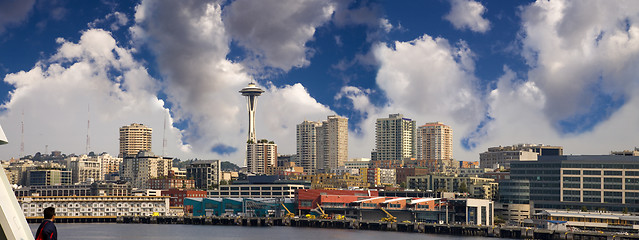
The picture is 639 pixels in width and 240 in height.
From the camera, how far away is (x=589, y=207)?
138 m

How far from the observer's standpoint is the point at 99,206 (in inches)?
6467

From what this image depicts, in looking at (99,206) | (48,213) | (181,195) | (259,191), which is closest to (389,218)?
(259,191)

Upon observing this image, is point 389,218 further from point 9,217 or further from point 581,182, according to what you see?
point 9,217

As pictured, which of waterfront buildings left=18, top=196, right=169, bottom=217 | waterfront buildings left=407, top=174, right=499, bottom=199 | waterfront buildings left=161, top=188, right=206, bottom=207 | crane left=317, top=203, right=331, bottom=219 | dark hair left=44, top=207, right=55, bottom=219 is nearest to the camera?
dark hair left=44, top=207, right=55, bottom=219

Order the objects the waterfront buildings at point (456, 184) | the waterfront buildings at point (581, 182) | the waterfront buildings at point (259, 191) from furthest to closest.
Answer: the waterfront buildings at point (259, 191) < the waterfront buildings at point (456, 184) < the waterfront buildings at point (581, 182)

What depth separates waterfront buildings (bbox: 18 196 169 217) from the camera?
524 ft

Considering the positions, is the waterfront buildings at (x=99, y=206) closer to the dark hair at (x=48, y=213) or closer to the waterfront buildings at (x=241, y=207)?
the waterfront buildings at (x=241, y=207)

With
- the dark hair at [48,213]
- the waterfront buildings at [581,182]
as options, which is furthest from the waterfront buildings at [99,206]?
the dark hair at [48,213]

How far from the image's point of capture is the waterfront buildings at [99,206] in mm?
159750

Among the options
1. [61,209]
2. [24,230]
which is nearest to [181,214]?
[61,209]

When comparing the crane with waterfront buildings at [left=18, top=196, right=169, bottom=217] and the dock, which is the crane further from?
waterfront buildings at [left=18, top=196, right=169, bottom=217]

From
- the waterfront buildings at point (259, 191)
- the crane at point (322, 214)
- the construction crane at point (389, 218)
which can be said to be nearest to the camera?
the construction crane at point (389, 218)

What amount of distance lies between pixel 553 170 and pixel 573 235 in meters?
30.7

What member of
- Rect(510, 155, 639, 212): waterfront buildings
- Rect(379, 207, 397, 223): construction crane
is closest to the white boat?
Rect(379, 207, 397, 223): construction crane
